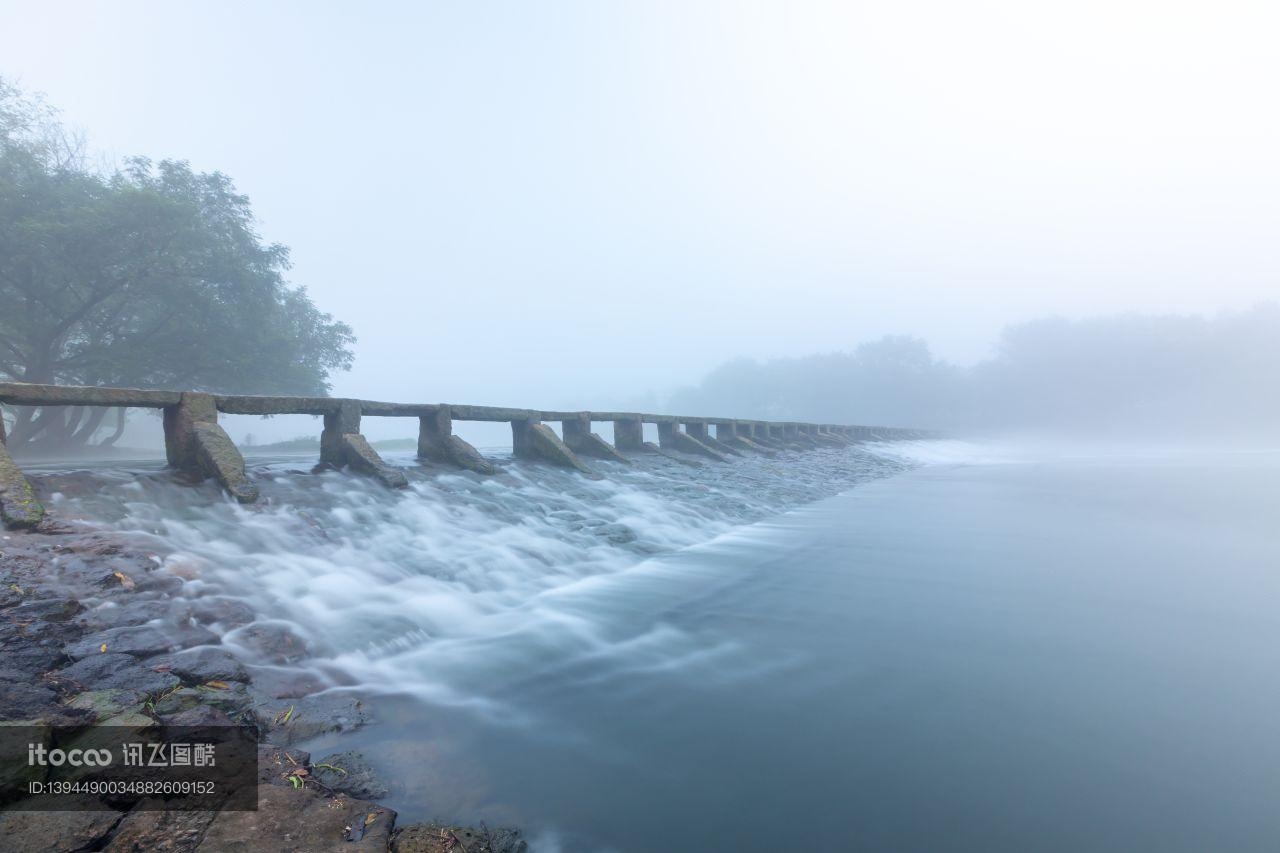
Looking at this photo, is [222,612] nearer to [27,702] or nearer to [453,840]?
[27,702]

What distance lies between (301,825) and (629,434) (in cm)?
1089

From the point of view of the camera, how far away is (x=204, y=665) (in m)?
2.38

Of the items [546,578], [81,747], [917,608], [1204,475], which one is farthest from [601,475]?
[1204,475]

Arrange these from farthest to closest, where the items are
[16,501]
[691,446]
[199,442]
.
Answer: [691,446] → [199,442] → [16,501]

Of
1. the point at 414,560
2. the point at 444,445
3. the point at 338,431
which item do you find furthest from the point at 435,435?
the point at 414,560

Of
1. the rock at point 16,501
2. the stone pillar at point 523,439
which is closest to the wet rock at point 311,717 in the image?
the rock at point 16,501

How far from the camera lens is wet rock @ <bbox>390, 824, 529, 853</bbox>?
1565 millimetres

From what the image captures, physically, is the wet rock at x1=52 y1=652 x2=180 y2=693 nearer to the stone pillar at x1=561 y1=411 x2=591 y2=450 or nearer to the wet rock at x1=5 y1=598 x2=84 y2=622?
the wet rock at x1=5 y1=598 x2=84 y2=622

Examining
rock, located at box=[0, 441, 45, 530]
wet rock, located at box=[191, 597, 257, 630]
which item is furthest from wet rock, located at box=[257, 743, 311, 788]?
rock, located at box=[0, 441, 45, 530]

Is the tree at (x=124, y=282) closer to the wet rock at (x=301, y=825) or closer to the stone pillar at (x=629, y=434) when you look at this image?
the stone pillar at (x=629, y=434)

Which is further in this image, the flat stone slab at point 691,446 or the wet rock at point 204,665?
the flat stone slab at point 691,446

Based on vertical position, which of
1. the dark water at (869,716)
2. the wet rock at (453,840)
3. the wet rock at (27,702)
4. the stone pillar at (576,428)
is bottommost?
the dark water at (869,716)

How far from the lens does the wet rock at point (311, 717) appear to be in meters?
2.10

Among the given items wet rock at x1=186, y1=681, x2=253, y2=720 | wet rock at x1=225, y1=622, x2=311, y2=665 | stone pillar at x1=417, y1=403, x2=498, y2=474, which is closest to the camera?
wet rock at x1=186, y1=681, x2=253, y2=720
